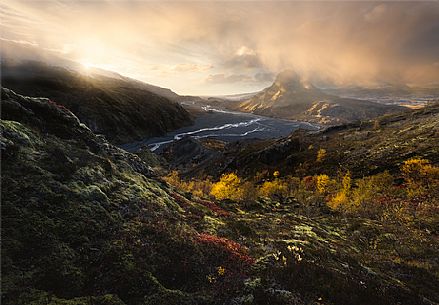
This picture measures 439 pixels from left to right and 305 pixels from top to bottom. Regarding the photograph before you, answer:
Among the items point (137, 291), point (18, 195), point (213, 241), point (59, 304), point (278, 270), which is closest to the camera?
point (59, 304)

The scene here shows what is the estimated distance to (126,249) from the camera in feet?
42.3

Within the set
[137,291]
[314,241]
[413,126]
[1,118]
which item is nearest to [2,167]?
[1,118]

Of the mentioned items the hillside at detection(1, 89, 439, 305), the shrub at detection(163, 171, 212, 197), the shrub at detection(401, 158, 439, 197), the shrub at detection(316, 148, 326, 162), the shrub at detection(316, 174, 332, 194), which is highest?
the hillside at detection(1, 89, 439, 305)

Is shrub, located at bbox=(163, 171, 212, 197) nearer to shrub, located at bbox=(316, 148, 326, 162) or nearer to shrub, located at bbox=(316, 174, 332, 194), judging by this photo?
shrub, located at bbox=(316, 174, 332, 194)

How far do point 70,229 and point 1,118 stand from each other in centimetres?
994

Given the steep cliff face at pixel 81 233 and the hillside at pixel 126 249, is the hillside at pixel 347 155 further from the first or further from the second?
the steep cliff face at pixel 81 233

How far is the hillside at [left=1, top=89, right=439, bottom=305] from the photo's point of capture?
10797 mm

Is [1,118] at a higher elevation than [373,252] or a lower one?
higher

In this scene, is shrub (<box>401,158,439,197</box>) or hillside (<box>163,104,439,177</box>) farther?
hillside (<box>163,104,439,177</box>)

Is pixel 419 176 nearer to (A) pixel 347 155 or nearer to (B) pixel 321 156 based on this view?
(A) pixel 347 155

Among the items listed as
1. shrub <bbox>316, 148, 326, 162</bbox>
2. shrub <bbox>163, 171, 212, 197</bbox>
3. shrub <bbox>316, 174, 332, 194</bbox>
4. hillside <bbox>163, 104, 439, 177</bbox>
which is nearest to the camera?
shrub <bbox>163, 171, 212, 197</bbox>

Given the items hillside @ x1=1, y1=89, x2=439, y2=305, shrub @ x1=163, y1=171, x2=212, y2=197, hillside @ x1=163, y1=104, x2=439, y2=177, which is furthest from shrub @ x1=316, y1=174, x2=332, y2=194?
hillside @ x1=1, y1=89, x2=439, y2=305

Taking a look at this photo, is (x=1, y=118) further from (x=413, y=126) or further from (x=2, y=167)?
(x=413, y=126)

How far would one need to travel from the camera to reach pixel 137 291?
1103 cm
